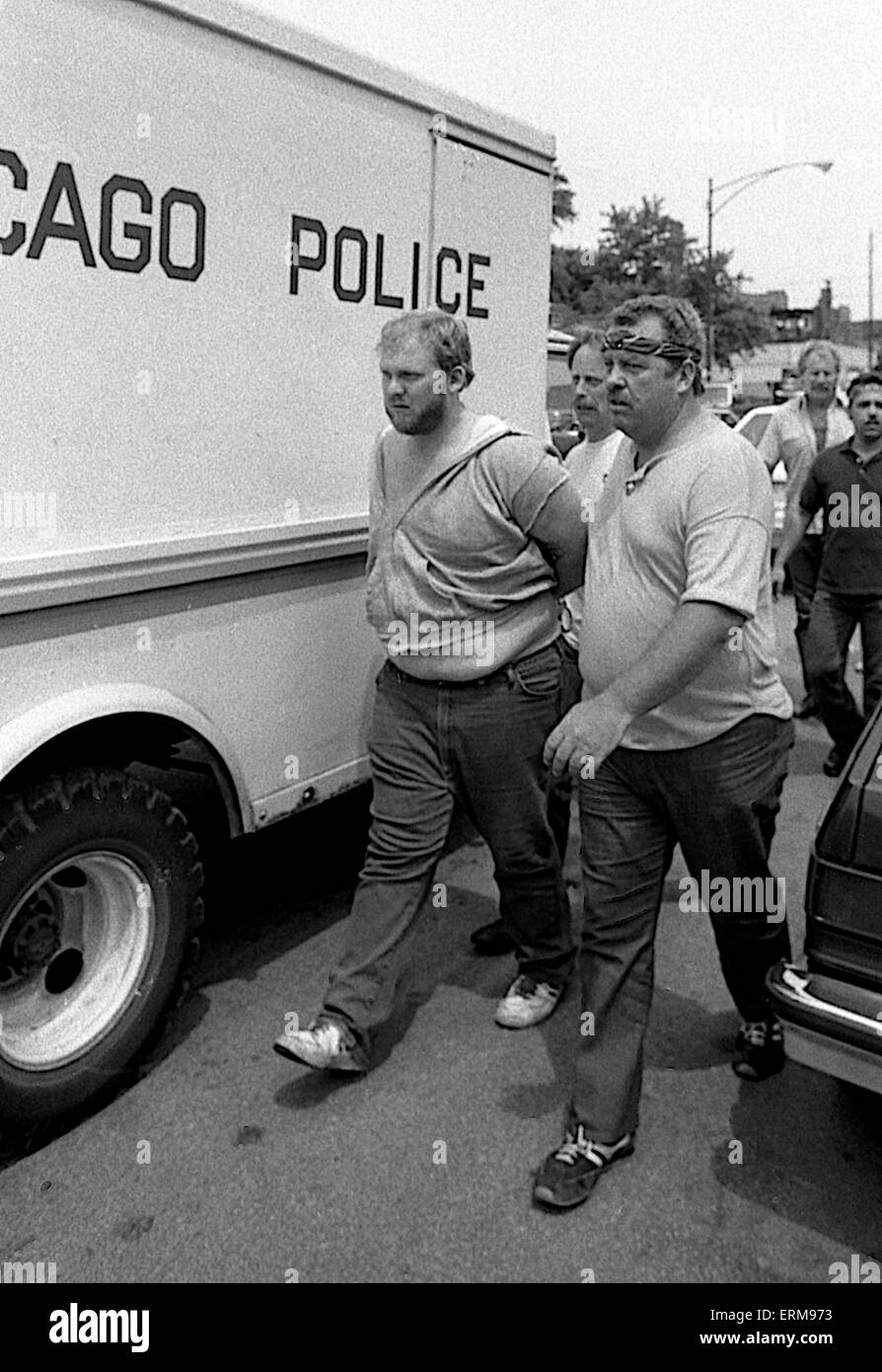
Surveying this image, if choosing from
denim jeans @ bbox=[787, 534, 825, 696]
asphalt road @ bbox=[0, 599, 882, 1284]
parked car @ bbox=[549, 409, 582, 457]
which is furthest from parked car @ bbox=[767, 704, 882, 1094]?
parked car @ bbox=[549, 409, 582, 457]

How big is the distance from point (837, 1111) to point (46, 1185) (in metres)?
1.95

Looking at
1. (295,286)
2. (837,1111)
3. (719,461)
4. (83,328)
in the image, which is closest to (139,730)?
(83,328)

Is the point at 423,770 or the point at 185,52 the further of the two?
the point at 423,770

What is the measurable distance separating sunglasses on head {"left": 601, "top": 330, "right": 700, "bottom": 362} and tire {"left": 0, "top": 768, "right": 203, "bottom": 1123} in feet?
5.13

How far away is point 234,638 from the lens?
3295mm

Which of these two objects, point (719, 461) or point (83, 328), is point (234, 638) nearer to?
point (83, 328)

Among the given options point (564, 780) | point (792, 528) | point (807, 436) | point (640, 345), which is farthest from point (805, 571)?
point (640, 345)

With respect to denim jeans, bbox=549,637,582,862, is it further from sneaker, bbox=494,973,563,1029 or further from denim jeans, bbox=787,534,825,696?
denim jeans, bbox=787,534,825,696

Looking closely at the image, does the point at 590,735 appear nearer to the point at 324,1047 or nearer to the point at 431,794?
the point at 431,794

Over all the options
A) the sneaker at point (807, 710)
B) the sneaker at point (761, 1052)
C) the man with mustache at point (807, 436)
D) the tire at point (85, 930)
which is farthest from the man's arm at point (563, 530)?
the sneaker at point (807, 710)

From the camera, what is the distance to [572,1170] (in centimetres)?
275

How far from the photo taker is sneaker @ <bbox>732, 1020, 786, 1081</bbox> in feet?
10.7

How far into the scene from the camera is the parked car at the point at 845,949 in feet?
8.21

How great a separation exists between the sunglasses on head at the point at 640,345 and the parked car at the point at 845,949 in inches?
36.8
